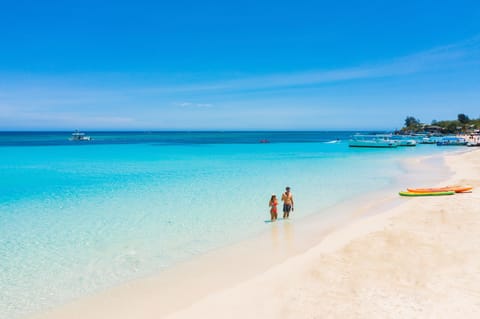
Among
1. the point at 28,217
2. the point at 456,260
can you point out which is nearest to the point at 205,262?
the point at 456,260

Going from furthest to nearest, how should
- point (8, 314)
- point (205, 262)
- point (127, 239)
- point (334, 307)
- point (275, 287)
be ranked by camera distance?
point (127, 239) → point (205, 262) → point (275, 287) → point (8, 314) → point (334, 307)

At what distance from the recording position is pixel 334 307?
6715 millimetres

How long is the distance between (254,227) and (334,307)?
6.80 meters

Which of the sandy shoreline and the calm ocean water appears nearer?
the sandy shoreline

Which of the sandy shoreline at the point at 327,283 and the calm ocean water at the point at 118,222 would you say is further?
the calm ocean water at the point at 118,222

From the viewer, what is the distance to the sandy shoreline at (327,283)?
6.77 meters

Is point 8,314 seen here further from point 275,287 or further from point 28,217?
point 28,217

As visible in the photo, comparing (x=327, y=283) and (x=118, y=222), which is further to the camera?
(x=118, y=222)

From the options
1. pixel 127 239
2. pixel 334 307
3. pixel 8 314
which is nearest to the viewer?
pixel 334 307

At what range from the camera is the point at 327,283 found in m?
7.83

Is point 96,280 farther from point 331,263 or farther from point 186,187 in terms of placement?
point 186,187

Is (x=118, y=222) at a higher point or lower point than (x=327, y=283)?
lower

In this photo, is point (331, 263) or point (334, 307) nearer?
point (334, 307)

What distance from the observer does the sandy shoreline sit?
22.2ft
